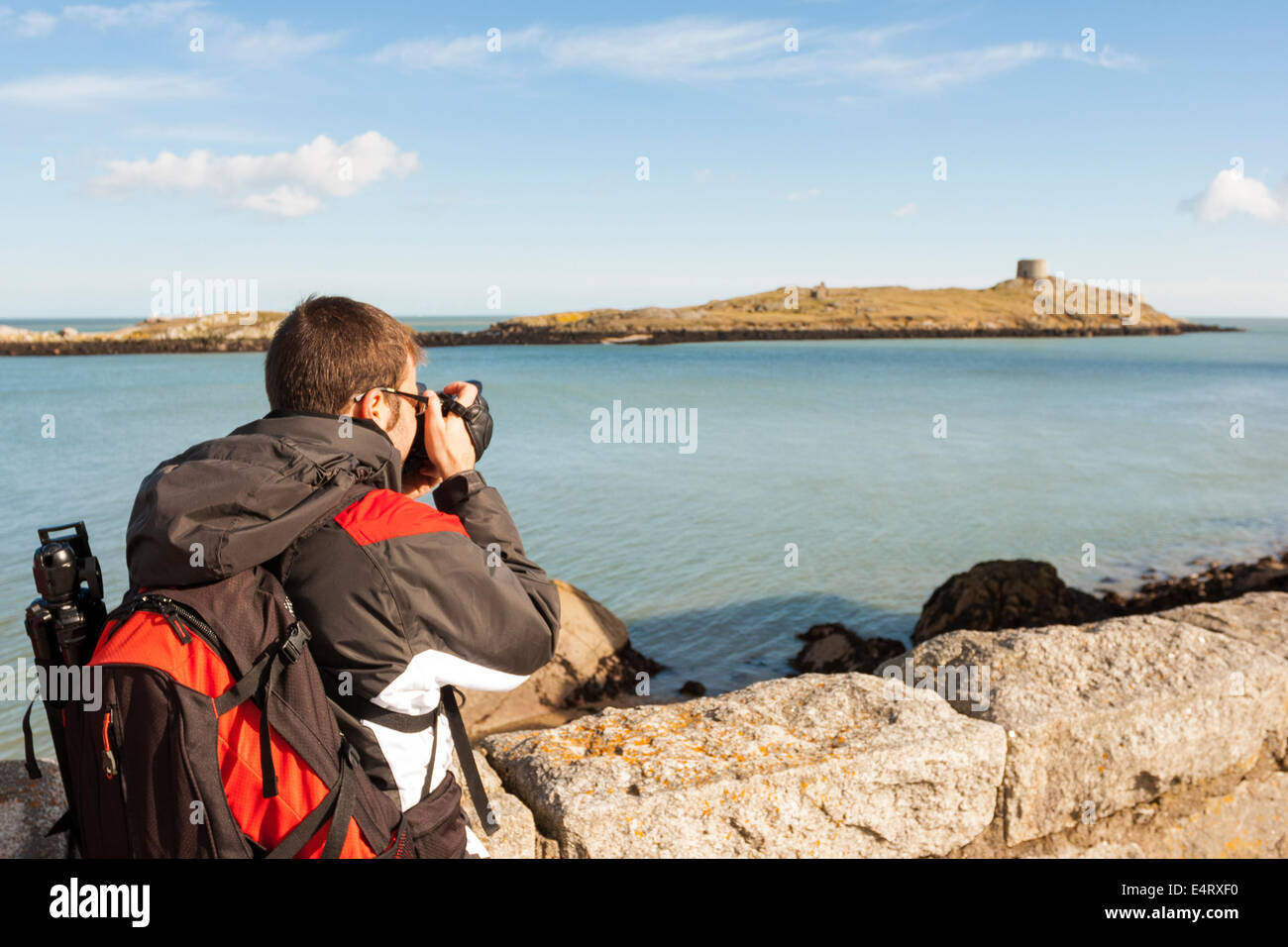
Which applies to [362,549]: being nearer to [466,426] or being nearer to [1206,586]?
[466,426]

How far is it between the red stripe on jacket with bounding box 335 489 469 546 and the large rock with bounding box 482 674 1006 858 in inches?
45.2

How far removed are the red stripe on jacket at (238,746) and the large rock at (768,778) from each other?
0.98 metres

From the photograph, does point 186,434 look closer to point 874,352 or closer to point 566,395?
point 566,395

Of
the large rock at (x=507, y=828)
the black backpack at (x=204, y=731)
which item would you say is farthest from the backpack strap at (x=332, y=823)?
the large rock at (x=507, y=828)

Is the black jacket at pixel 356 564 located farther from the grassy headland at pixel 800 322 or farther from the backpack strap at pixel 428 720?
the grassy headland at pixel 800 322

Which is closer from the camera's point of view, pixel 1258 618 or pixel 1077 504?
pixel 1258 618

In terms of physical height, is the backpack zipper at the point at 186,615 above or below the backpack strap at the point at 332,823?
above

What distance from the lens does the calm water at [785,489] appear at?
12734 mm

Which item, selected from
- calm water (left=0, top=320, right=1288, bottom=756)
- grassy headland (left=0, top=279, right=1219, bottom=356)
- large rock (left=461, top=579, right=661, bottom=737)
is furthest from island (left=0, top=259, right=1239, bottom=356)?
large rock (left=461, top=579, right=661, bottom=737)

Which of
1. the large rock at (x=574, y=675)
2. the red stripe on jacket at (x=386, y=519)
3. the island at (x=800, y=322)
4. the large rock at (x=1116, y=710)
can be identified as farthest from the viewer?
the island at (x=800, y=322)

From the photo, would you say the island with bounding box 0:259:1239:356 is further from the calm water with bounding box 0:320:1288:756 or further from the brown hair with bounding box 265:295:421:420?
the brown hair with bounding box 265:295:421:420

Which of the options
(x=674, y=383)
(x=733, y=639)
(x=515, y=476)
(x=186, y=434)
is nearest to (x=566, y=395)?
(x=674, y=383)

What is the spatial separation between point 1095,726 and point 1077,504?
737 inches
